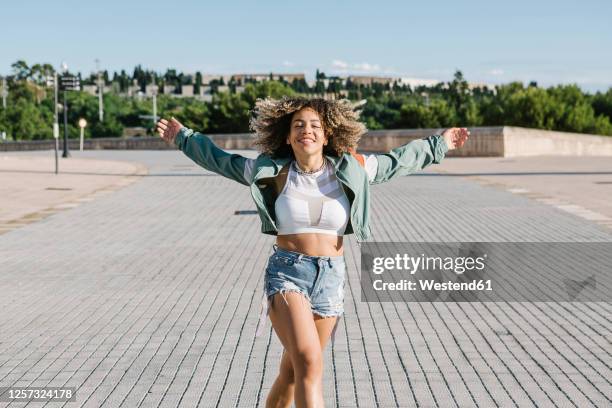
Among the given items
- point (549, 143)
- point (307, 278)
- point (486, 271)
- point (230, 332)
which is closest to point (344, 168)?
point (307, 278)

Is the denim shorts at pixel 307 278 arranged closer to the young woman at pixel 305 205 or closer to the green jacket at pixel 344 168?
the young woman at pixel 305 205

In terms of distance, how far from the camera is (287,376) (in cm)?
437

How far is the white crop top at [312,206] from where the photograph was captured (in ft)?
14.1

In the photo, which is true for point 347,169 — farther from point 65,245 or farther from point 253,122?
point 65,245

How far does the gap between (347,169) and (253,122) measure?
0.53 m

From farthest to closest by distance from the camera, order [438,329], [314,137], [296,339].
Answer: [438,329], [314,137], [296,339]

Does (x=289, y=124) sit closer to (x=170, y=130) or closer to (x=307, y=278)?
(x=170, y=130)

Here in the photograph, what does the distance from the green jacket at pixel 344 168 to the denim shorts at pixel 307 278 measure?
6.8 inches

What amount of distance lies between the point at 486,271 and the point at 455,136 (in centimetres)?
537

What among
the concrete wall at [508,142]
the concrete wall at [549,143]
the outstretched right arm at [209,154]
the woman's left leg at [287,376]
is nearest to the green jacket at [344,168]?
the outstretched right arm at [209,154]

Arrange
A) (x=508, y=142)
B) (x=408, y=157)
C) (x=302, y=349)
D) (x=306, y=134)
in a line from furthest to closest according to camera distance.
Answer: (x=508, y=142)
(x=408, y=157)
(x=306, y=134)
(x=302, y=349)

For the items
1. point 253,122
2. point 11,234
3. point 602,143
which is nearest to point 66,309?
point 253,122

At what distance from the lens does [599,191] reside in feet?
68.1

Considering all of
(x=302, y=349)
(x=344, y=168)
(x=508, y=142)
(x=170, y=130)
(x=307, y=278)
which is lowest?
(x=508, y=142)
